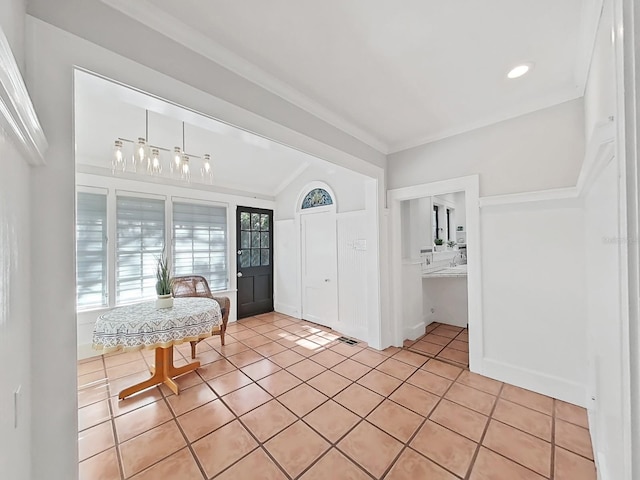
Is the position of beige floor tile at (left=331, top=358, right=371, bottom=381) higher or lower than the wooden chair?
lower

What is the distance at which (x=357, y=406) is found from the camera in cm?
217

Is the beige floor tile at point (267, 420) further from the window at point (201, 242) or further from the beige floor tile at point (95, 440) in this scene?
the window at point (201, 242)

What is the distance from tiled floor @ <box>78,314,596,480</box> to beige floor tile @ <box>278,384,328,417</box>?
14 millimetres

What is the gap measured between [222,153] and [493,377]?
4.33 m

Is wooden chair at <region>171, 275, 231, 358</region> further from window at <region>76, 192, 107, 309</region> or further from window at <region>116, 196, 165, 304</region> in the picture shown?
window at <region>76, 192, 107, 309</region>

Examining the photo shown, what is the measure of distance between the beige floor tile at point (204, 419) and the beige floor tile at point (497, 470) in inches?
68.5

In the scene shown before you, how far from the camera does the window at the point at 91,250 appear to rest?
3152 mm

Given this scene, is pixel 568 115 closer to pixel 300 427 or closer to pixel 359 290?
pixel 359 290

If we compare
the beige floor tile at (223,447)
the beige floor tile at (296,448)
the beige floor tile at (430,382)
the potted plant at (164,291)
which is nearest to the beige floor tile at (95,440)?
the beige floor tile at (223,447)

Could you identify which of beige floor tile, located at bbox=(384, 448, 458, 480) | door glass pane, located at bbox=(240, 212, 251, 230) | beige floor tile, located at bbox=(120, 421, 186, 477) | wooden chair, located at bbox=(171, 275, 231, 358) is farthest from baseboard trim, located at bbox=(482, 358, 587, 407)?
door glass pane, located at bbox=(240, 212, 251, 230)

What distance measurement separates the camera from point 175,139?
10.7ft

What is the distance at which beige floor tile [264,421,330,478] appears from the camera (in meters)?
1.62

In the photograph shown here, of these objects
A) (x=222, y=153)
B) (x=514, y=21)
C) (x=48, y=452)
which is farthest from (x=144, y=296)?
(x=514, y=21)

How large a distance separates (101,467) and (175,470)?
481mm
